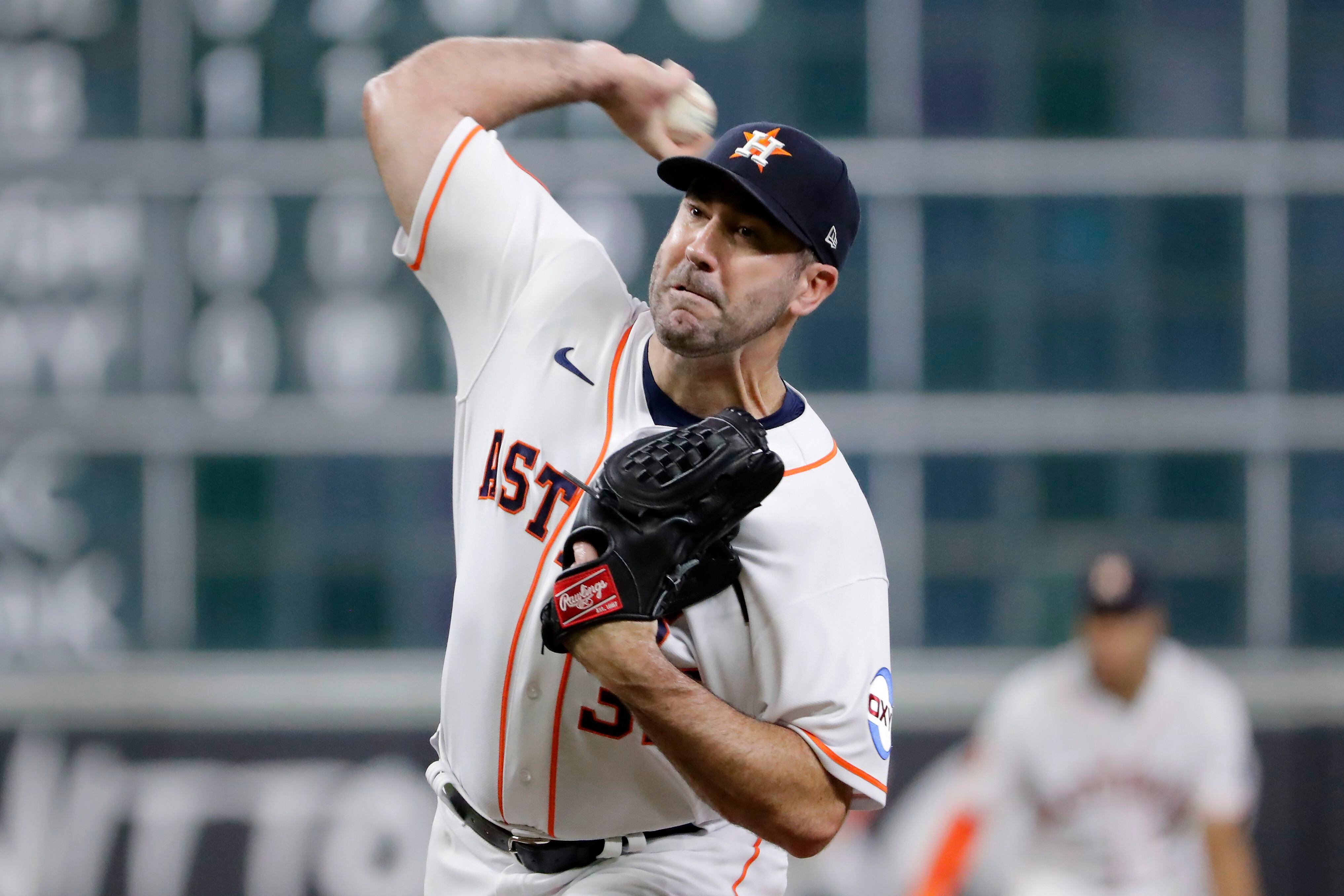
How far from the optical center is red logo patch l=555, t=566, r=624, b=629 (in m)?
1.92

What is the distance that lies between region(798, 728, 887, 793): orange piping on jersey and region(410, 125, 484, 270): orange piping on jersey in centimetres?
99

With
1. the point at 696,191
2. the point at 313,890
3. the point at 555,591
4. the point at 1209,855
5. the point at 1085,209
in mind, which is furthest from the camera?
the point at 1085,209

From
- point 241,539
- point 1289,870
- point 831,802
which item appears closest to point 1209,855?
point 1289,870

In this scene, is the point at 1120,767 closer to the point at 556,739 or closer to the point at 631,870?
the point at 631,870

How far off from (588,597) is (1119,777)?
3481 millimetres

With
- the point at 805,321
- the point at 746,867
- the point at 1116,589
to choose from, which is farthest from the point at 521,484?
the point at 805,321

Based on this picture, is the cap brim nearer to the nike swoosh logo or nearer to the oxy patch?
the nike swoosh logo

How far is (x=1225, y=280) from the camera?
6.40 metres

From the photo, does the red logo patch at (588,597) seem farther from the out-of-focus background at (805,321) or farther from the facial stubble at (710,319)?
the out-of-focus background at (805,321)

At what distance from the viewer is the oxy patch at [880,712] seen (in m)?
2.17

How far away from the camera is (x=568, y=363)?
2361 mm

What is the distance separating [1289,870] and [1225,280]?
2.41 metres

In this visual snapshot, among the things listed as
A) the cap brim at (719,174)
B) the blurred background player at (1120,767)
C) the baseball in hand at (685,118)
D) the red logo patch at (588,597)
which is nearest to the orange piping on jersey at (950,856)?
the blurred background player at (1120,767)

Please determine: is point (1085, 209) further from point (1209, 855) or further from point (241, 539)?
point (241, 539)
